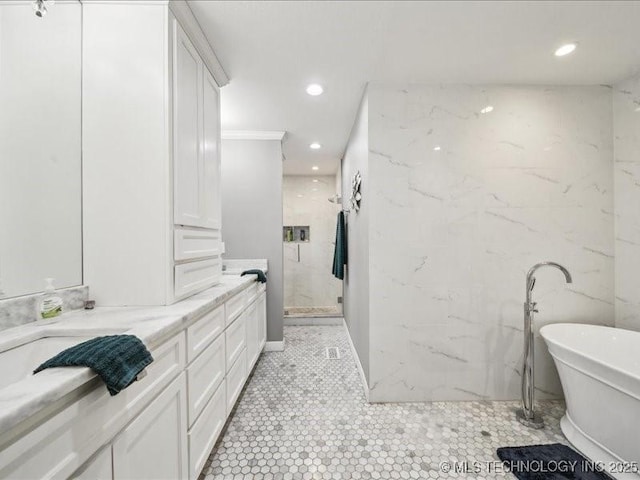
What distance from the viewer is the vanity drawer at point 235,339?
175cm

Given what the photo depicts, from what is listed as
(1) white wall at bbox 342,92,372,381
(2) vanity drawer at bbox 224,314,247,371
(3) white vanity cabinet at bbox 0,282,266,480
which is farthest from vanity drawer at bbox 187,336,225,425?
(1) white wall at bbox 342,92,372,381

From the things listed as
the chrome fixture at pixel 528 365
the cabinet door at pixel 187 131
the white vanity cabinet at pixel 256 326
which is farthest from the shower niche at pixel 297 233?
the chrome fixture at pixel 528 365

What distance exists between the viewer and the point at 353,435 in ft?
5.67

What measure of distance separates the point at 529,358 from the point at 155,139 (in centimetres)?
268

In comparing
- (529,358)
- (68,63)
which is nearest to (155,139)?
(68,63)

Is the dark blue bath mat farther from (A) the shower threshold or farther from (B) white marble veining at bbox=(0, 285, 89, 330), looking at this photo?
(A) the shower threshold

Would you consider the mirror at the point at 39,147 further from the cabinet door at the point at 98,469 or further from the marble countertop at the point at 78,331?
the cabinet door at the point at 98,469

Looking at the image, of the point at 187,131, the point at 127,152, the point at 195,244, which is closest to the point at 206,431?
the point at 195,244

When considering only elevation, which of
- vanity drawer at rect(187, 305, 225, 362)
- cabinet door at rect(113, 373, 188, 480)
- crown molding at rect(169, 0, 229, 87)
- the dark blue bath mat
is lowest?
the dark blue bath mat

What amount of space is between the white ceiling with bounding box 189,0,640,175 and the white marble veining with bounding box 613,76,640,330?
0.68 ft

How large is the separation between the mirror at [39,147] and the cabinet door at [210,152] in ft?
2.00

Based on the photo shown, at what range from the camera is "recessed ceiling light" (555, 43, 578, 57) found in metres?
1.70

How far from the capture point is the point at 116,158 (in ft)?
4.40

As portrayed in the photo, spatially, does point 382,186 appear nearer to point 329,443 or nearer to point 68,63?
point 329,443
